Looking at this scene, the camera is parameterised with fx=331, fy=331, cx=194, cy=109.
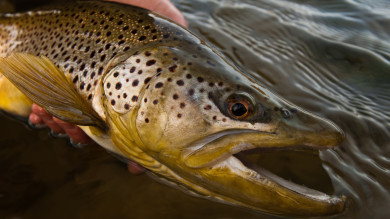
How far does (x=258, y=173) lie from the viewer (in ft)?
5.82

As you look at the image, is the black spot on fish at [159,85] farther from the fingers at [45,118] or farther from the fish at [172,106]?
the fingers at [45,118]

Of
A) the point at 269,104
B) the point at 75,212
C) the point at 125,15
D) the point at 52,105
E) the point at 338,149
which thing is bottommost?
the point at 75,212

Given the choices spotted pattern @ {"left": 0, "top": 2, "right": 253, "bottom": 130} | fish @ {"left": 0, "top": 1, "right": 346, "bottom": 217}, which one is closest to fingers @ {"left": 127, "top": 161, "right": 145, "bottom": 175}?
fish @ {"left": 0, "top": 1, "right": 346, "bottom": 217}

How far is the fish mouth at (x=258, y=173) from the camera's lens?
67.2 inches

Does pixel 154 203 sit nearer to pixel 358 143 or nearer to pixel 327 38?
pixel 358 143

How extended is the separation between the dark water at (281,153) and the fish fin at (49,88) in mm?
464

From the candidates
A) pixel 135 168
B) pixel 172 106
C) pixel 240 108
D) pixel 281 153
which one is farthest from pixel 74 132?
pixel 281 153

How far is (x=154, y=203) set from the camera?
2.10 m

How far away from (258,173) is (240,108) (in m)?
0.36

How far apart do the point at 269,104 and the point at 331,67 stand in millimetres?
1913

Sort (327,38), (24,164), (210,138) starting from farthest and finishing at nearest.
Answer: (327,38)
(24,164)
(210,138)

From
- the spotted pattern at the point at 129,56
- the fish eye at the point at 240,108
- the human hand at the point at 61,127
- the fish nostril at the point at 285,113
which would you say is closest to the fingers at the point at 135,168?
the human hand at the point at 61,127

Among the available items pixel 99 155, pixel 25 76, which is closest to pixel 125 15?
pixel 25 76

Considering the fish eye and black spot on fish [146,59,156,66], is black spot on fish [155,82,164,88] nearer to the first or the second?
black spot on fish [146,59,156,66]
